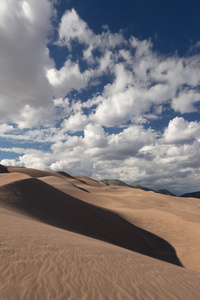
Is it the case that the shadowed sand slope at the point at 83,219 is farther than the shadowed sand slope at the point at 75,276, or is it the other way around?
the shadowed sand slope at the point at 83,219

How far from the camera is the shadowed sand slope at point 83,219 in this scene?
48.3ft

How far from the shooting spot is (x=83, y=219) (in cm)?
1739

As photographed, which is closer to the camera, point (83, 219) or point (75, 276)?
point (75, 276)

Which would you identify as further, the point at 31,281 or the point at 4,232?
the point at 4,232

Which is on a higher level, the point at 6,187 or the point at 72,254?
the point at 6,187

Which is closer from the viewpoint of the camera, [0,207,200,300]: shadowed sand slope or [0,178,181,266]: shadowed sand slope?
[0,207,200,300]: shadowed sand slope

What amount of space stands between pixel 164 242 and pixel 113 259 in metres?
12.0

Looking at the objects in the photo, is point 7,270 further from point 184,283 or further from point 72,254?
point 184,283

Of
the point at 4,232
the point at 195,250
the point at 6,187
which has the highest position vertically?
the point at 6,187

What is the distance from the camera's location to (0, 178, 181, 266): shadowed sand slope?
1471 centimetres

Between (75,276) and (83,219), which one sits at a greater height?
(83,219)

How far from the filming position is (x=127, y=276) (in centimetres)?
475

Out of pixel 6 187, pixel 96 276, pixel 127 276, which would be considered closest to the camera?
pixel 96 276

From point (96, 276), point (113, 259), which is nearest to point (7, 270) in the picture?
point (96, 276)
